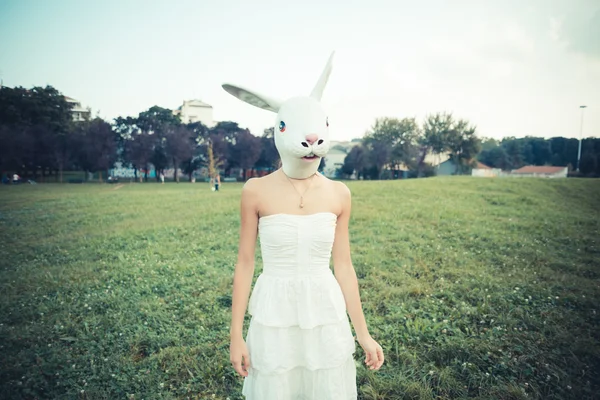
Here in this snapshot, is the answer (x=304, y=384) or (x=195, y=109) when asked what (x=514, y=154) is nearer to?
(x=195, y=109)

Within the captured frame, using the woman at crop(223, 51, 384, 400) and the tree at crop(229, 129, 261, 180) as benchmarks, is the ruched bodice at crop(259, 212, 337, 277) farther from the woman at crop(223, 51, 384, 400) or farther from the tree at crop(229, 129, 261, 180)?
the tree at crop(229, 129, 261, 180)

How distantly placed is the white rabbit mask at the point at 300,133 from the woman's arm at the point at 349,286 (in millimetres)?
340

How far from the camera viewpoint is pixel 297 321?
201 centimetres

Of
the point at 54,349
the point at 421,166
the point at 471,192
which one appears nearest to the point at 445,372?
the point at 54,349

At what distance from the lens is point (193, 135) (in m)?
56.6

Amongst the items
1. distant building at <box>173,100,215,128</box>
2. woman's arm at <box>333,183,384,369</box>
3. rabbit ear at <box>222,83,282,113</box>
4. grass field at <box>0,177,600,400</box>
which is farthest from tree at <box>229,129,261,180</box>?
woman's arm at <box>333,183,384,369</box>

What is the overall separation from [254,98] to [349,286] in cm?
139

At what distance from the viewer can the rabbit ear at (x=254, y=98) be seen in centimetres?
217

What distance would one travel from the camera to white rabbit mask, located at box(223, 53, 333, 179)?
1.92 m

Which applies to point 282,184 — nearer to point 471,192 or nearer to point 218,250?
point 218,250

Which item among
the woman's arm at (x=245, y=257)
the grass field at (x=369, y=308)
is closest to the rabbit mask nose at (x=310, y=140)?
the woman's arm at (x=245, y=257)

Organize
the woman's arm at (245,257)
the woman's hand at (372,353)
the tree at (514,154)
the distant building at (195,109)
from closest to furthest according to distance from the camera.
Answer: the woman's arm at (245,257), the woman's hand at (372,353), the tree at (514,154), the distant building at (195,109)

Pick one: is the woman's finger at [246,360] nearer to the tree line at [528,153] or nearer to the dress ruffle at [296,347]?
Result: the dress ruffle at [296,347]

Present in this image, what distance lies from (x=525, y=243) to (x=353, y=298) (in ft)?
29.5
